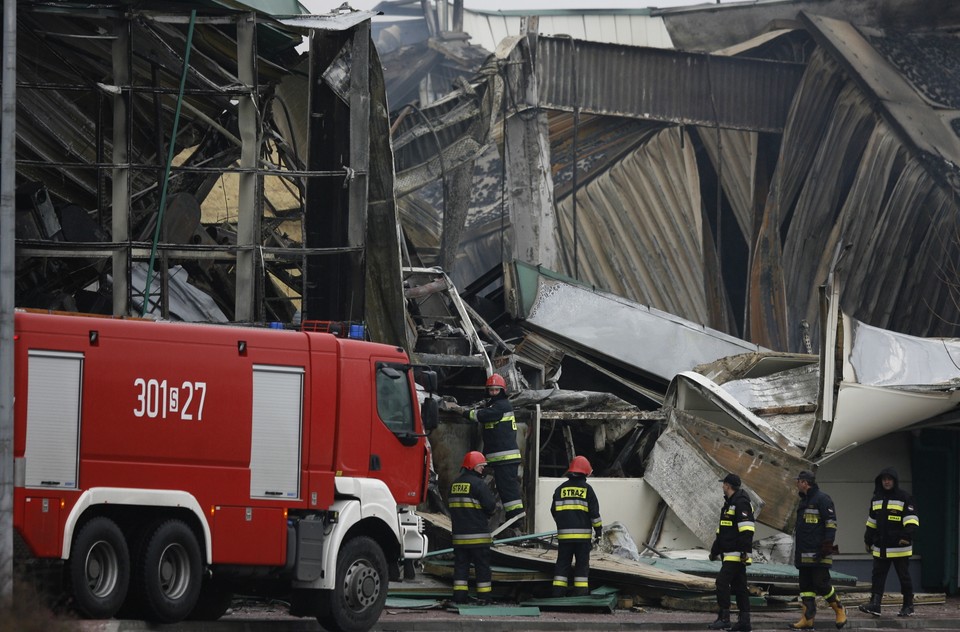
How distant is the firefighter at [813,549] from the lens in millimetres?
14070

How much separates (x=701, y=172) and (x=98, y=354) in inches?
882

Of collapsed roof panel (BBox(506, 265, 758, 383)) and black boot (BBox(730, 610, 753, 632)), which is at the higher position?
collapsed roof panel (BBox(506, 265, 758, 383))

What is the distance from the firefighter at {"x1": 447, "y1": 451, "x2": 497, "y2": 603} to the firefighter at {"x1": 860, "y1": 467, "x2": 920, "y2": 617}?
463 cm

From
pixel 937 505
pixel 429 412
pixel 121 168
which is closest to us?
pixel 429 412

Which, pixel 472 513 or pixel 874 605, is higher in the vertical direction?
pixel 472 513

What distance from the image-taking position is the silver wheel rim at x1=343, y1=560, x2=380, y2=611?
11.9 metres

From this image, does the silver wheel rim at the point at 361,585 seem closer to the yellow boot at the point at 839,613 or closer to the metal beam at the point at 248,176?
the yellow boot at the point at 839,613

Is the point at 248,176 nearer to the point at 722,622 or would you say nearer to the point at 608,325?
the point at 608,325

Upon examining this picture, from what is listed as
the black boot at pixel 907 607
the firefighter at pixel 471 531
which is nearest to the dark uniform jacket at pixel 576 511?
the firefighter at pixel 471 531

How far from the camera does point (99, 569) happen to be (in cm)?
1045

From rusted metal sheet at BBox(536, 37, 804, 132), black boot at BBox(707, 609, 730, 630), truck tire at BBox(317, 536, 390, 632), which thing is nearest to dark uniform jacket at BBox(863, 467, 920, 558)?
black boot at BBox(707, 609, 730, 630)

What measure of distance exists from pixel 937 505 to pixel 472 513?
890 cm

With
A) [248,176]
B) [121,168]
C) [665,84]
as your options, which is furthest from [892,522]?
[665,84]

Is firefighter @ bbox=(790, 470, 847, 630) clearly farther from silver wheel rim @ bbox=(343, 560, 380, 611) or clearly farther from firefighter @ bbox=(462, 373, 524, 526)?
silver wheel rim @ bbox=(343, 560, 380, 611)
